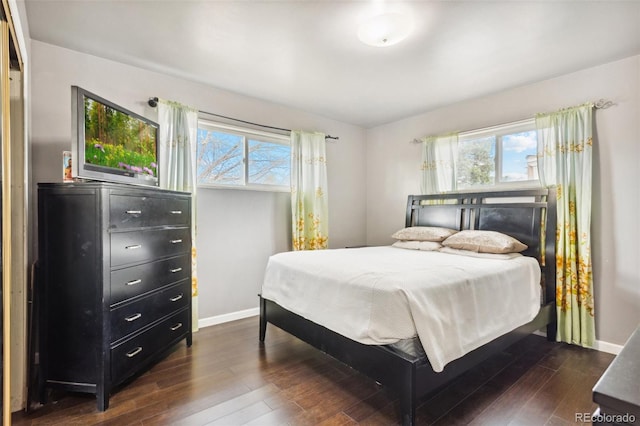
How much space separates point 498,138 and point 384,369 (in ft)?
9.43

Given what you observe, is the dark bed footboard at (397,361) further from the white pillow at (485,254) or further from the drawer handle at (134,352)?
the drawer handle at (134,352)

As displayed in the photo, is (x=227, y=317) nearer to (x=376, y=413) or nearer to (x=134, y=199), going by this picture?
(x=134, y=199)

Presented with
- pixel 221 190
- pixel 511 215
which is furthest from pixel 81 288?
pixel 511 215

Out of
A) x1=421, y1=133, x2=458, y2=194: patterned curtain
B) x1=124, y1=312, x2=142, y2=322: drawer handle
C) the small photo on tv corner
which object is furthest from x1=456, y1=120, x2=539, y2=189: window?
the small photo on tv corner

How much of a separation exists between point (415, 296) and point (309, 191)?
239 cm

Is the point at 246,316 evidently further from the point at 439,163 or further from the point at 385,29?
the point at 385,29

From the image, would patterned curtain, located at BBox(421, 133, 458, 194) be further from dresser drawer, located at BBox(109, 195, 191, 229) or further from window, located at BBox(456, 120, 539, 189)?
dresser drawer, located at BBox(109, 195, 191, 229)

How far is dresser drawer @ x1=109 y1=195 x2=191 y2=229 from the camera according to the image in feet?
6.31

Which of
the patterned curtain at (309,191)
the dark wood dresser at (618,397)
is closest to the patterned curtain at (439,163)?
the patterned curtain at (309,191)

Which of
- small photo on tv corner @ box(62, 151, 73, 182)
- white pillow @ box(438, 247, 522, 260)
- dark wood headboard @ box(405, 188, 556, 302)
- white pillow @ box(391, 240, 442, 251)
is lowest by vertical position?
white pillow @ box(438, 247, 522, 260)

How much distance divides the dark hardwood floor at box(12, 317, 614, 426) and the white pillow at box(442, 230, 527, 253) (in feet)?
2.87

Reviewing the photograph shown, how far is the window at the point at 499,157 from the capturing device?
3.15 meters

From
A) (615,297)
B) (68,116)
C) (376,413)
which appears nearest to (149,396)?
(376,413)

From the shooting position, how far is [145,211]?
2.15 metres
